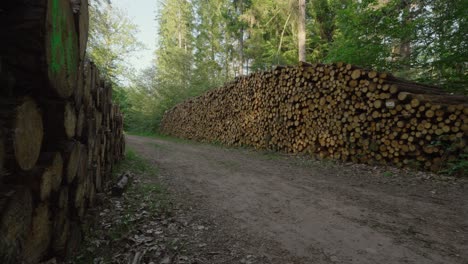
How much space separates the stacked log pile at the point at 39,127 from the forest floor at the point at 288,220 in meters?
0.62

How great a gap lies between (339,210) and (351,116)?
12.3 ft

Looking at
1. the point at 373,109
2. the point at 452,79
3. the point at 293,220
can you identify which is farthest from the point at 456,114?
the point at 293,220

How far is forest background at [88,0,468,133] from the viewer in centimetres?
728

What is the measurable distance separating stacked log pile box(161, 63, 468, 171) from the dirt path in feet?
2.24

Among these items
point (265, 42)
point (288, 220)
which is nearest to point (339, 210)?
point (288, 220)

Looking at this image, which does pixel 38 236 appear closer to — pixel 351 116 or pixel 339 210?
pixel 339 210

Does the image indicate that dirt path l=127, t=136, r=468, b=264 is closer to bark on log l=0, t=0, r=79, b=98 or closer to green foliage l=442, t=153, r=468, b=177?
green foliage l=442, t=153, r=468, b=177

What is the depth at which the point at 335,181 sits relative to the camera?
4.88 metres

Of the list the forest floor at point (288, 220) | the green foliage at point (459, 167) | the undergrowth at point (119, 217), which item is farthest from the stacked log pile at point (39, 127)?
the green foliage at point (459, 167)

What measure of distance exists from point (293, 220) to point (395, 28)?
733 centimetres

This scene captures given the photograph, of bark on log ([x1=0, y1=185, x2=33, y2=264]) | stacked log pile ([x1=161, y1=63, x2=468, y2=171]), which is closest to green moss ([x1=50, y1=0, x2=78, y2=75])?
bark on log ([x1=0, y1=185, x2=33, y2=264])

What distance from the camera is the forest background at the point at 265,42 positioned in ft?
23.9

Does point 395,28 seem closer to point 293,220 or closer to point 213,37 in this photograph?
point 293,220

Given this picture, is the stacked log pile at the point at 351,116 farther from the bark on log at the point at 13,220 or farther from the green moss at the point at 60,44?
the bark on log at the point at 13,220
